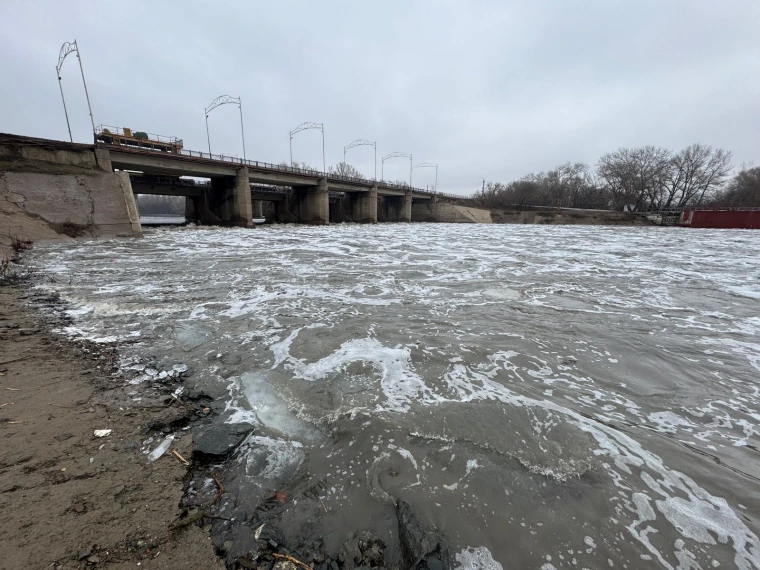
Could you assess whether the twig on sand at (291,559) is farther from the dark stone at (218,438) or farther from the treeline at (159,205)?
the treeline at (159,205)

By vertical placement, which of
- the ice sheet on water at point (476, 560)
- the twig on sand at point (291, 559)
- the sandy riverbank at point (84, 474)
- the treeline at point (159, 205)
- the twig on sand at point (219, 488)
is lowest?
the ice sheet on water at point (476, 560)

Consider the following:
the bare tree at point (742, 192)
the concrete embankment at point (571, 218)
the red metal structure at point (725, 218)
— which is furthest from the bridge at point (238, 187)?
the bare tree at point (742, 192)

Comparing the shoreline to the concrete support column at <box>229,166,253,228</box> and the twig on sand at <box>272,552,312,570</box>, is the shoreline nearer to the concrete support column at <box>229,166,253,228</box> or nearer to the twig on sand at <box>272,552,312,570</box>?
the twig on sand at <box>272,552,312,570</box>

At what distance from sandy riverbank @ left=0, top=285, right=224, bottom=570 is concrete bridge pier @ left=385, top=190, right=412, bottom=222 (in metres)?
63.9

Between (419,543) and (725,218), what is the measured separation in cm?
7548

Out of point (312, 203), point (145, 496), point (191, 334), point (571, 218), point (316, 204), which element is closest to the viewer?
point (145, 496)

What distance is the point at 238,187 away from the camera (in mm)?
35312

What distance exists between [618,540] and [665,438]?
1.53m

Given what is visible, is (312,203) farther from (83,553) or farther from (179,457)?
(83,553)

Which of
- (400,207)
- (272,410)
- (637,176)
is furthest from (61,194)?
(637,176)

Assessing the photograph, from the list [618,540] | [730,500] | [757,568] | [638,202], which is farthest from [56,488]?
[638,202]

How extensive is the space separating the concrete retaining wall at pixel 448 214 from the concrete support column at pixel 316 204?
3235 centimetres

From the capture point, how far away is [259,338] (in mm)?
5320

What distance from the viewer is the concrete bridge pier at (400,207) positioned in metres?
65.1
